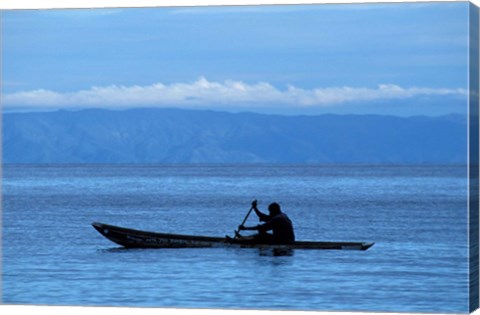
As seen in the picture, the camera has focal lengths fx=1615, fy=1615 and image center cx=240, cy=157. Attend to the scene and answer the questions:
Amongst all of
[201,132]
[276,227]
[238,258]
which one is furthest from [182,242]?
[201,132]

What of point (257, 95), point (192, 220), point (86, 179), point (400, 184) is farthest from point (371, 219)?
point (86, 179)

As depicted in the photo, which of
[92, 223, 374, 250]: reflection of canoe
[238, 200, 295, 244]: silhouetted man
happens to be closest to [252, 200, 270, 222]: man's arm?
[238, 200, 295, 244]: silhouetted man

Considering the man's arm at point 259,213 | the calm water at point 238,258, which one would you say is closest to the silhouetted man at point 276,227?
the man's arm at point 259,213

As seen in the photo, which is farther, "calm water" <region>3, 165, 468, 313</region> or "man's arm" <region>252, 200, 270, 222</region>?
"man's arm" <region>252, 200, 270, 222</region>

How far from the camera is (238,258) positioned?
75.0 ft

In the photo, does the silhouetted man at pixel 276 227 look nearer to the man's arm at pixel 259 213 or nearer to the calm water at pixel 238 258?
the man's arm at pixel 259 213

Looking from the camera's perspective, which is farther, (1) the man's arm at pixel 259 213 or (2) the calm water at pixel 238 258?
(1) the man's arm at pixel 259 213

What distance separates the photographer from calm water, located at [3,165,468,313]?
60.9ft

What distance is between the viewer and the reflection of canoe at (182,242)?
2252cm

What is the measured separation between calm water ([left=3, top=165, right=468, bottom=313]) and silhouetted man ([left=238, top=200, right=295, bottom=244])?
38 cm

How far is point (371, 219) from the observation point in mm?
43094

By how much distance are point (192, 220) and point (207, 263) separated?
773 inches

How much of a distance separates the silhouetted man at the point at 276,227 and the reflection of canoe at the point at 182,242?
111mm

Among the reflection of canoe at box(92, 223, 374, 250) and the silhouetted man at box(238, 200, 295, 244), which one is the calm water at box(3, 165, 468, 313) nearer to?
the reflection of canoe at box(92, 223, 374, 250)
